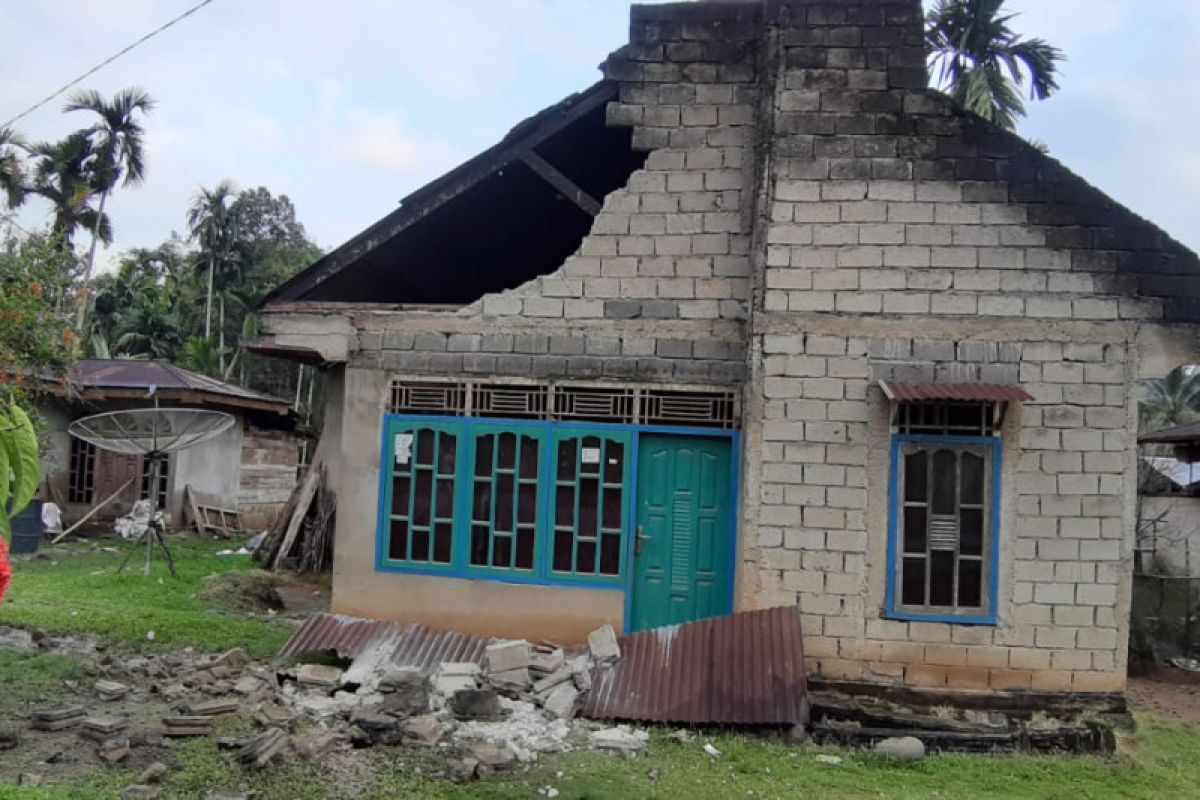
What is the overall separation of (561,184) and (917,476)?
3755 millimetres

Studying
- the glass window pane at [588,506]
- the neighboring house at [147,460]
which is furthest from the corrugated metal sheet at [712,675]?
the neighboring house at [147,460]

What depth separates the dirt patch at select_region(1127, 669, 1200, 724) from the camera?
301 inches

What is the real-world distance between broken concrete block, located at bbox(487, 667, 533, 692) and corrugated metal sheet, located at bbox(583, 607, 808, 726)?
508mm

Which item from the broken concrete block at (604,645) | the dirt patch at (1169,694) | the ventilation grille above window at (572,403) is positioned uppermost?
the ventilation grille above window at (572,403)

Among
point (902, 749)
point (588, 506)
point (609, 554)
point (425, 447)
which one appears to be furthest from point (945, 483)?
point (425, 447)

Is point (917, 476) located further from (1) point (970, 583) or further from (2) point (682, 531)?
(2) point (682, 531)

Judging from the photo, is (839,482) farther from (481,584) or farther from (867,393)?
Result: (481,584)

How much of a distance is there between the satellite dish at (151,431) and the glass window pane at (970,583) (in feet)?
28.8

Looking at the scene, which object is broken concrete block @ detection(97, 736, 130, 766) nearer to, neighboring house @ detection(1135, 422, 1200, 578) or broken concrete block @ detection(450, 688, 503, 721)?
broken concrete block @ detection(450, 688, 503, 721)

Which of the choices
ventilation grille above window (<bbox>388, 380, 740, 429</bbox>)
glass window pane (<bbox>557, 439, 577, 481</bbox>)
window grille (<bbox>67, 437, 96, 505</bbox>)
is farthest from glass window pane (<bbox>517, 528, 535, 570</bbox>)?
window grille (<bbox>67, 437, 96, 505</bbox>)

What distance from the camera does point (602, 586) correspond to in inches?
279

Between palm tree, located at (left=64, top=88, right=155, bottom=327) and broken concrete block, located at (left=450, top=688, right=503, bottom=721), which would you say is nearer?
broken concrete block, located at (left=450, top=688, right=503, bottom=721)

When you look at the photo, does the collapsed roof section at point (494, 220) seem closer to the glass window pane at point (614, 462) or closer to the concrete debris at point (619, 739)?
the glass window pane at point (614, 462)

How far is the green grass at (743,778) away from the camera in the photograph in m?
4.63
